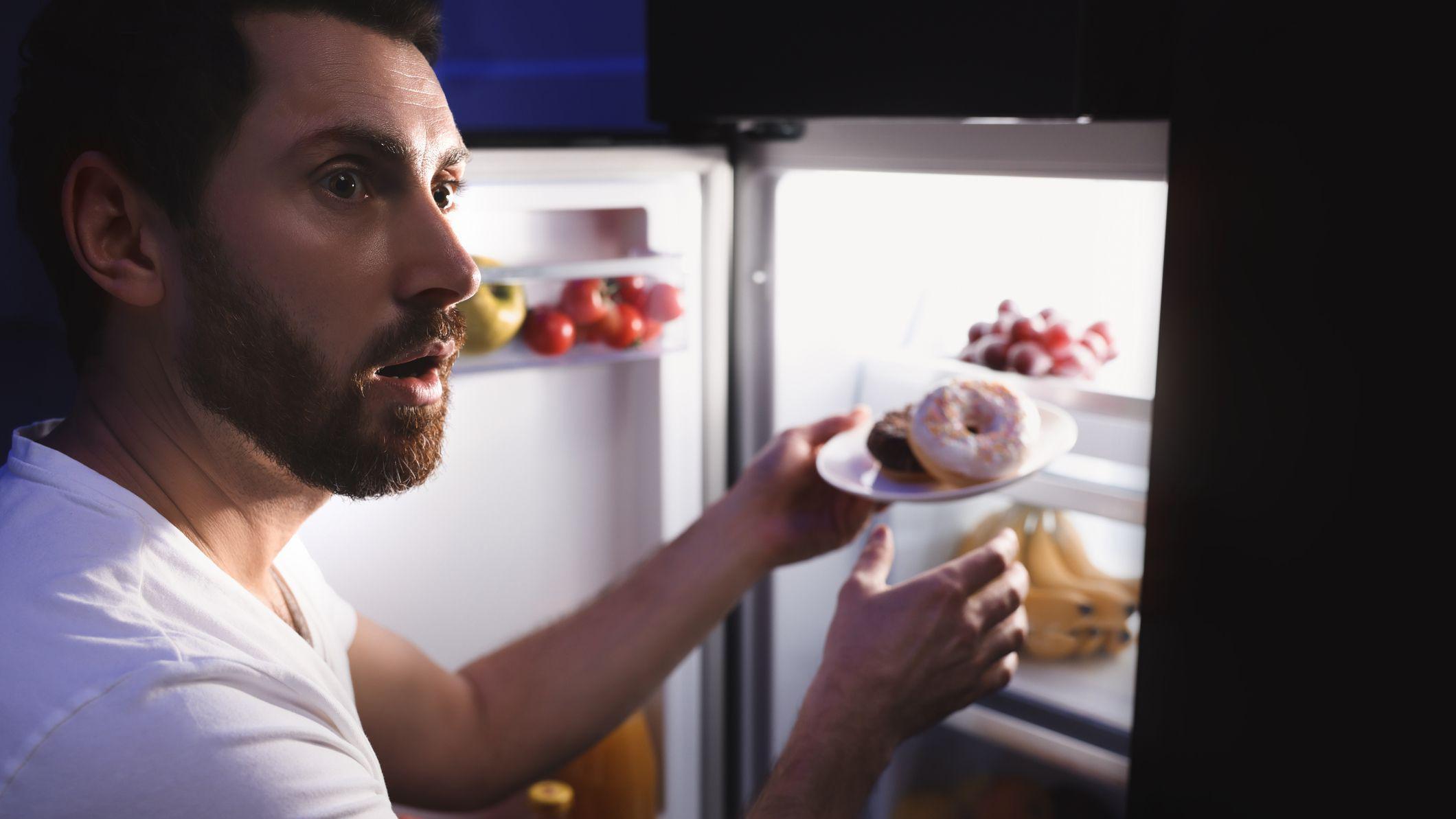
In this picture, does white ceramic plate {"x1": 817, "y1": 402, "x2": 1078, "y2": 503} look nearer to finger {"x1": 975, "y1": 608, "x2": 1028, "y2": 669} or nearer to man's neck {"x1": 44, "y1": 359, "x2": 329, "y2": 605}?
finger {"x1": 975, "y1": 608, "x2": 1028, "y2": 669}

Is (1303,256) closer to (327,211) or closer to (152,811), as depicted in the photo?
(327,211)

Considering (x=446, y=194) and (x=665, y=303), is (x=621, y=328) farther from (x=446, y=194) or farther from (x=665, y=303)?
(x=446, y=194)

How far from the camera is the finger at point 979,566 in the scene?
1112 millimetres

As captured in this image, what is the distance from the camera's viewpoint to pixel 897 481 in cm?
130

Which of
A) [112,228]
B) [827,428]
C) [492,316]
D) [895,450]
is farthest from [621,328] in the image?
[112,228]

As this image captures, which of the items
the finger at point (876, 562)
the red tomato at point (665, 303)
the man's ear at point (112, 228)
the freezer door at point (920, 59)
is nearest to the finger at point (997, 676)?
the finger at point (876, 562)

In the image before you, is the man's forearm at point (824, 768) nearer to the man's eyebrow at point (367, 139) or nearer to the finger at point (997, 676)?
the finger at point (997, 676)

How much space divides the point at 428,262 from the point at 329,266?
7 cm

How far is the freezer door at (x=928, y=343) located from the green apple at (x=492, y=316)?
0.30 metres

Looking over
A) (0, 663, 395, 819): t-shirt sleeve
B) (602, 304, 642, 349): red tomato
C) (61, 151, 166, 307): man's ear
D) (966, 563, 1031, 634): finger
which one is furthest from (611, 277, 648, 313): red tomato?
(0, 663, 395, 819): t-shirt sleeve

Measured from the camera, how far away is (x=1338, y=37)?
79 centimetres

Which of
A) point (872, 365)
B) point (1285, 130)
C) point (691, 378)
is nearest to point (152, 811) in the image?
point (1285, 130)

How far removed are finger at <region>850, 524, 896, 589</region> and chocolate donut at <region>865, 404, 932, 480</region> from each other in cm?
14

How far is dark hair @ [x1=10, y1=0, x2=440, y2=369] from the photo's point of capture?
2.78 feet
